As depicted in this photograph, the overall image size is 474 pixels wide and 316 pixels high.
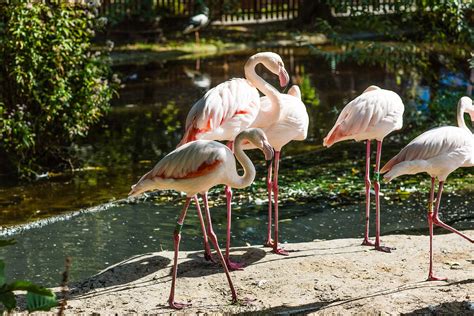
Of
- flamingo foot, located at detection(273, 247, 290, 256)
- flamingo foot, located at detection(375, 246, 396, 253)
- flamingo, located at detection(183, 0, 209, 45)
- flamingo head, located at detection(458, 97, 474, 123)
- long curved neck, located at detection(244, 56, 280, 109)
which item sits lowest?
flamingo foot, located at detection(273, 247, 290, 256)

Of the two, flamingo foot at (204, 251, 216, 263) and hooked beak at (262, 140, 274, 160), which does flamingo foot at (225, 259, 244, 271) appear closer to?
flamingo foot at (204, 251, 216, 263)

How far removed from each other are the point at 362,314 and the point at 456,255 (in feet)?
4.68

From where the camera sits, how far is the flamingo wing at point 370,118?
653cm

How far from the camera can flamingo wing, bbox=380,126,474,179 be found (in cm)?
593

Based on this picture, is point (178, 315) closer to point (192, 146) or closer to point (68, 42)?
point (192, 146)

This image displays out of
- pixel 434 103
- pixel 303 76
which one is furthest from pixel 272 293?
pixel 303 76

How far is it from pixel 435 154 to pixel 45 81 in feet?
16.7

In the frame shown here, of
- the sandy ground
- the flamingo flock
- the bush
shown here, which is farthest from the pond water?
the flamingo flock

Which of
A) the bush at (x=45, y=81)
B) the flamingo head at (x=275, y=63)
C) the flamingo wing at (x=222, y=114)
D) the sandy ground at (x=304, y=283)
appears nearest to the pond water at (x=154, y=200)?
the bush at (x=45, y=81)

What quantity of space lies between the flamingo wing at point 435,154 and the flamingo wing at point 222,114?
1187 mm

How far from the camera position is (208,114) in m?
6.27

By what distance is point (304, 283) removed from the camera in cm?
590

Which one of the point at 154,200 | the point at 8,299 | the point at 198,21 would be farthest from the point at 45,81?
the point at 198,21

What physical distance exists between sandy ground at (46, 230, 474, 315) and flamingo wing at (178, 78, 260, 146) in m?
0.99
